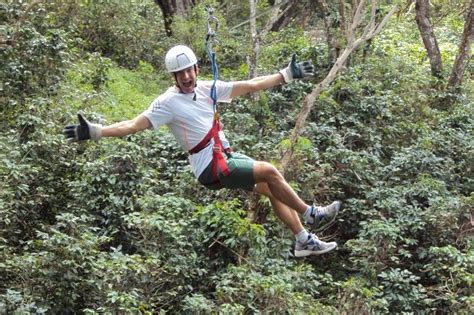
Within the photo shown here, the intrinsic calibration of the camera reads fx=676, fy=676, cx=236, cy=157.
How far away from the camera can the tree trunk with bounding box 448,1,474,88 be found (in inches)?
530

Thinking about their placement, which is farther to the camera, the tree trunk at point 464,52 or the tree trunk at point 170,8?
the tree trunk at point 170,8

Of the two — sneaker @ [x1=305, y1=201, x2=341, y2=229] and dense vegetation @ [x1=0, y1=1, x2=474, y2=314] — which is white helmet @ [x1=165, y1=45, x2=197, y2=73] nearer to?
sneaker @ [x1=305, y1=201, x2=341, y2=229]

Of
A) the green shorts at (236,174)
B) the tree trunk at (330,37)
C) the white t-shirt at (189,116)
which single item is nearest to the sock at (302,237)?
the green shorts at (236,174)

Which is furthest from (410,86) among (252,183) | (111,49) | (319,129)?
(252,183)

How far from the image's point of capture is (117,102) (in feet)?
Answer: 36.6

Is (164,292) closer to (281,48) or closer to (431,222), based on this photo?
(431,222)

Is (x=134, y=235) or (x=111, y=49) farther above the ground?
(x=111, y=49)

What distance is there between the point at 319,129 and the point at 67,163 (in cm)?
378

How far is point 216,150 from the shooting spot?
5.76 meters

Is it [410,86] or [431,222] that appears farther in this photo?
[410,86]

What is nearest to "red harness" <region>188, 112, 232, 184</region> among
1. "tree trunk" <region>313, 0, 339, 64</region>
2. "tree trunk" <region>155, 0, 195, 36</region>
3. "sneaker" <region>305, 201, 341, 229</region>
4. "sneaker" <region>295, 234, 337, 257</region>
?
"sneaker" <region>305, 201, 341, 229</region>

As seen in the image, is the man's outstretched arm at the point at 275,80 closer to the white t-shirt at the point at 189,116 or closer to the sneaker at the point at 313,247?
the white t-shirt at the point at 189,116

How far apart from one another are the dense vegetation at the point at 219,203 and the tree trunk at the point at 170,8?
3660 millimetres

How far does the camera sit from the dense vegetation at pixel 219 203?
21.0 feet
